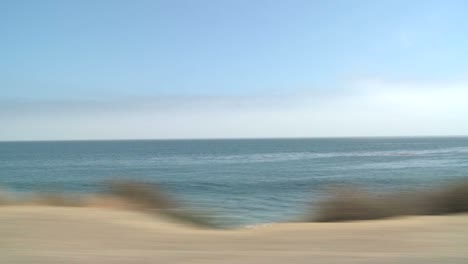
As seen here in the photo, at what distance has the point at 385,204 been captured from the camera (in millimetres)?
10594

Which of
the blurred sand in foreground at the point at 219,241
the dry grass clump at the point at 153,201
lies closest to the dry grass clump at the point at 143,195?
the dry grass clump at the point at 153,201

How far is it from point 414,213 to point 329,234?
10.5 feet

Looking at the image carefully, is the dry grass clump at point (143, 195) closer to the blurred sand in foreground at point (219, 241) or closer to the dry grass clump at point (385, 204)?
the blurred sand in foreground at point (219, 241)

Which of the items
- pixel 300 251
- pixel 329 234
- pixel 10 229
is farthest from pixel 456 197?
pixel 10 229

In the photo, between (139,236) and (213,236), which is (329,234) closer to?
(213,236)

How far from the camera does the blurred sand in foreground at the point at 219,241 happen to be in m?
6.81

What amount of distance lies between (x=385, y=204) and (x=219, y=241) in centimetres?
419

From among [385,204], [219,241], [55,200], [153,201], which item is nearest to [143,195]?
[153,201]

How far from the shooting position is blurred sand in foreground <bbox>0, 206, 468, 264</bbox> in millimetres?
6809

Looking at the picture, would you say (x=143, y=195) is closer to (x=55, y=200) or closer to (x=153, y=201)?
(x=153, y=201)

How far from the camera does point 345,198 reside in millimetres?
10227

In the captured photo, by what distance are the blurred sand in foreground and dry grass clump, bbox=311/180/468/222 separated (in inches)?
40.5

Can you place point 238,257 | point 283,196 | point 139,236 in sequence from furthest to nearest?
point 283,196
point 139,236
point 238,257

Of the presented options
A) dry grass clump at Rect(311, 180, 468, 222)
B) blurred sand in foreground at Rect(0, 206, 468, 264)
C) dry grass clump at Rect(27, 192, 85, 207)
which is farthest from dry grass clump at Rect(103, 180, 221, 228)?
dry grass clump at Rect(311, 180, 468, 222)
